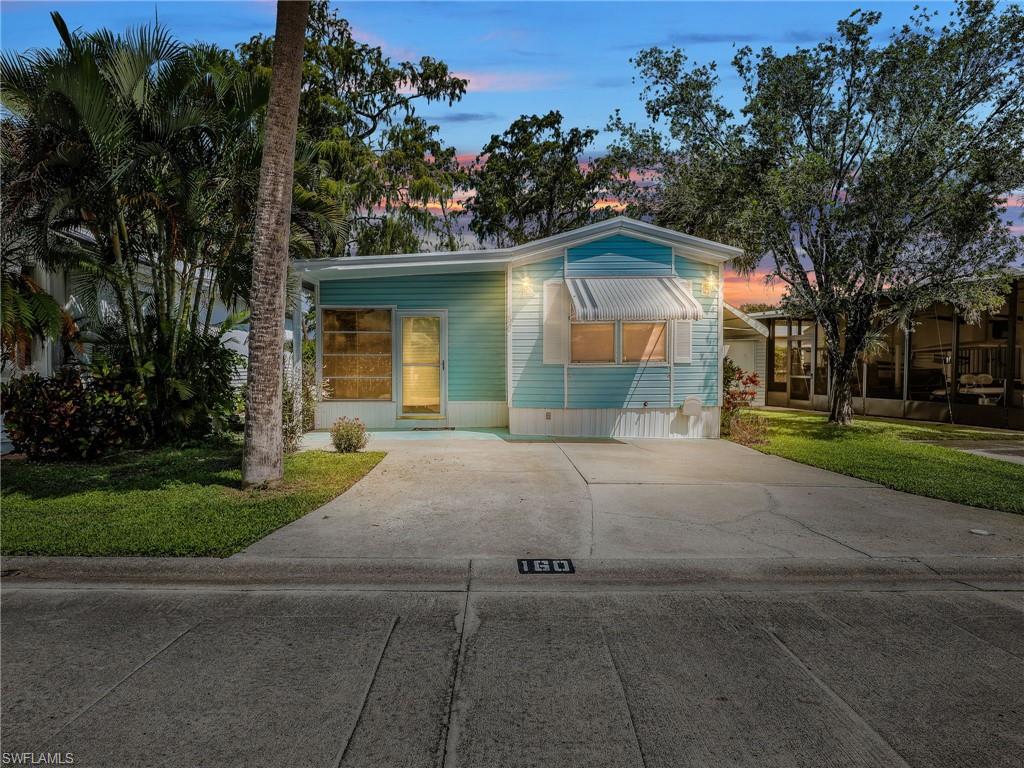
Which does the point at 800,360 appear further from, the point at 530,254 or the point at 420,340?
the point at 420,340

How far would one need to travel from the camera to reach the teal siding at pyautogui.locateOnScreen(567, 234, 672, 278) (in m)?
11.5

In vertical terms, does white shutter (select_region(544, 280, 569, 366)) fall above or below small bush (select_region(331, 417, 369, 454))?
above

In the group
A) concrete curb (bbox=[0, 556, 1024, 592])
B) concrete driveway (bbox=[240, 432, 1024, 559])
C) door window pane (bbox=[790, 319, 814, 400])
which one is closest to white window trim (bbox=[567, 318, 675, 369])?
concrete driveway (bbox=[240, 432, 1024, 559])

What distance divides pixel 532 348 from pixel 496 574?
24.6ft

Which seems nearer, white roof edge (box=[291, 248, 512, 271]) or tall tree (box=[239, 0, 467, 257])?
white roof edge (box=[291, 248, 512, 271])

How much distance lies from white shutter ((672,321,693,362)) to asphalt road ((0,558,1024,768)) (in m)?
7.15

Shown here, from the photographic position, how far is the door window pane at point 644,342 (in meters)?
11.6

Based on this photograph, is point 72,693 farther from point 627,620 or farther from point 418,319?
point 418,319

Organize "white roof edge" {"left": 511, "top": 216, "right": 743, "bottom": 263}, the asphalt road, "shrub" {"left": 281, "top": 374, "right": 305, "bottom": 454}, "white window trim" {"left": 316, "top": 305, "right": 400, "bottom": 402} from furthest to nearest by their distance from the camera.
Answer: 1. "white window trim" {"left": 316, "top": 305, "right": 400, "bottom": 402}
2. "white roof edge" {"left": 511, "top": 216, "right": 743, "bottom": 263}
3. "shrub" {"left": 281, "top": 374, "right": 305, "bottom": 454}
4. the asphalt road

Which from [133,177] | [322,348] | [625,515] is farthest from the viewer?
[322,348]

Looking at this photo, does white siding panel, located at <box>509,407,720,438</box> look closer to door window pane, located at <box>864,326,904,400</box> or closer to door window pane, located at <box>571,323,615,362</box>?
door window pane, located at <box>571,323,615,362</box>

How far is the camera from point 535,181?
87.8 ft

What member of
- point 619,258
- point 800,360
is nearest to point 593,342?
point 619,258

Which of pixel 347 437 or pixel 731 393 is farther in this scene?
pixel 731 393
